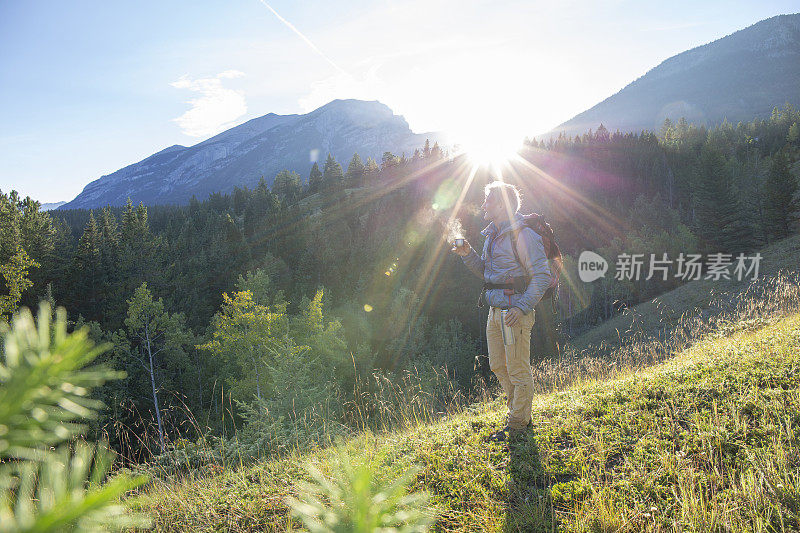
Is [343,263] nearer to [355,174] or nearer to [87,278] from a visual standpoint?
[355,174]

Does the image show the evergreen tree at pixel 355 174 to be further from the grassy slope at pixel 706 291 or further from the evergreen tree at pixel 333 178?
the grassy slope at pixel 706 291

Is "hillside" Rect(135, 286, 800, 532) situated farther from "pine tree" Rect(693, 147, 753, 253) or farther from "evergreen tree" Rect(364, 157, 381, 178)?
"evergreen tree" Rect(364, 157, 381, 178)

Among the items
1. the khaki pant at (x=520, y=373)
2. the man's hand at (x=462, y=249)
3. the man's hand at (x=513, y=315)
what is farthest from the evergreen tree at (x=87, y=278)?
the man's hand at (x=513, y=315)

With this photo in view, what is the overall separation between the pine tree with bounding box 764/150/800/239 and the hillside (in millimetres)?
54698

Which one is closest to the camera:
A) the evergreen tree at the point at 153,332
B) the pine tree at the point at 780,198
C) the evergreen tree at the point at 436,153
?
the evergreen tree at the point at 153,332

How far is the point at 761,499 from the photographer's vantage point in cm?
248

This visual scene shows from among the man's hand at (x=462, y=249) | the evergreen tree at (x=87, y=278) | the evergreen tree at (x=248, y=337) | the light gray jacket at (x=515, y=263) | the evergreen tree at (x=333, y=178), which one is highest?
the evergreen tree at (x=333, y=178)

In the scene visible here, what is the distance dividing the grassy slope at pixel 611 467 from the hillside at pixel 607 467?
0.04ft

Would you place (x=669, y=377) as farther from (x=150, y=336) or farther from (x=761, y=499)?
(x=150, y=336)

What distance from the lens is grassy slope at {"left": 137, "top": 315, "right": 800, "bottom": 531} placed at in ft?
8.52

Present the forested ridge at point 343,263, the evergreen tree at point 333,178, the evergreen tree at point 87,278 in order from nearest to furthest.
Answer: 1. the forested ridge at point 343,263
2. the evergreen tree at point 87,278
3. the evergreen tree at point 333,178

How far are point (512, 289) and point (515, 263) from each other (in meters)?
0.32

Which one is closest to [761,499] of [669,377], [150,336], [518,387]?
[518,387]

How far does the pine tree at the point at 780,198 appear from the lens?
1674 inches
